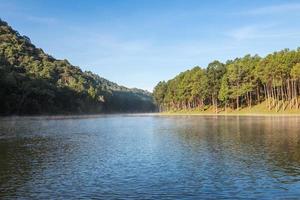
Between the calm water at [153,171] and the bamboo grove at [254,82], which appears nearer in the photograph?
the calm water at [153,171]

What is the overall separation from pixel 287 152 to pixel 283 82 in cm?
10586

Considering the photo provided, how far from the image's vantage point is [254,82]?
156 m

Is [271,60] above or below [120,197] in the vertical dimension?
above

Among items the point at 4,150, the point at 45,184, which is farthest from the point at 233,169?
the point at 4,150

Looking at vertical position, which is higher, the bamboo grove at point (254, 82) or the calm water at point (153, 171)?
the bamboo grove at point (254, 82)

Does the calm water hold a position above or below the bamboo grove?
below

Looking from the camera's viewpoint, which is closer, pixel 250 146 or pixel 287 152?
pixel 287 152

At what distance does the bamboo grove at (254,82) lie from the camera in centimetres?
13212

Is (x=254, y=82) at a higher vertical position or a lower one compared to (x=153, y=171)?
higher

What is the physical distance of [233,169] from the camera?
94.3 ft

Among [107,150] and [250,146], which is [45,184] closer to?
[107,150]

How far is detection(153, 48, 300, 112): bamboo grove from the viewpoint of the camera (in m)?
132

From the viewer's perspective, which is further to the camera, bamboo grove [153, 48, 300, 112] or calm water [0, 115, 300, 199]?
bamboo grove [153, 48, 300, 112]

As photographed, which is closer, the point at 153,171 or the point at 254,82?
the point at 153,171
